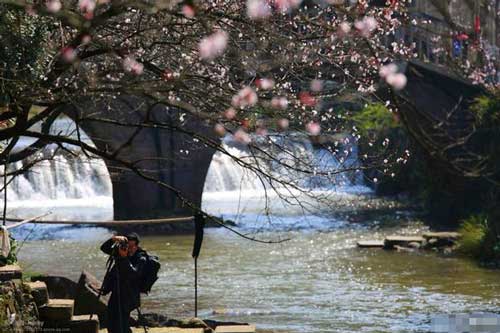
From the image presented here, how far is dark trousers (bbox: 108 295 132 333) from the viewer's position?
41.4 feet

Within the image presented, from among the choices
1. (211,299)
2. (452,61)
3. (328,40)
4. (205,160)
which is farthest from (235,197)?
(328,40)

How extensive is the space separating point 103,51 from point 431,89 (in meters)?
28.4

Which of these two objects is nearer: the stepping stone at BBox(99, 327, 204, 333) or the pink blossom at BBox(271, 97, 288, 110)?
the pink blossom at BBox(271, 97, 288, 110)

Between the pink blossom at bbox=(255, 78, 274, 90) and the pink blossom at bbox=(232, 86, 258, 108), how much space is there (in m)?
0.49

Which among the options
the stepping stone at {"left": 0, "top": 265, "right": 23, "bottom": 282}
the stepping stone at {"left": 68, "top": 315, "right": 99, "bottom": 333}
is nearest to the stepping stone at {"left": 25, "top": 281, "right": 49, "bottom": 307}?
the stepping stone at {"left": 68, "top": 315, "right": 99, "bottom": 333}

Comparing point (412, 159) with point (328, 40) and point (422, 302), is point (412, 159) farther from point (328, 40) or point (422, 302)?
point (328, 40)

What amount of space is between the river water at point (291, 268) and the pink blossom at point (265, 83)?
1.62 metres

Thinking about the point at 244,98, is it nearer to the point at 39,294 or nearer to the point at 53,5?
the point at 53,5

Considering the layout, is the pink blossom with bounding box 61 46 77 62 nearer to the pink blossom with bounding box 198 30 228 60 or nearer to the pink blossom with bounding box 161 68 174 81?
the pink blossom with bounding box 161 68 174 81

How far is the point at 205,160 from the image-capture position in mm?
36469

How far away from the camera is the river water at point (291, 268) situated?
1855cm

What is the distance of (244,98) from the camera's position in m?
11.6

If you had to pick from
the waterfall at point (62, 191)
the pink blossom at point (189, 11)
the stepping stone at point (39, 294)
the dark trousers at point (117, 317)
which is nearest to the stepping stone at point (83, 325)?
the stepping stone at point (39, 294)

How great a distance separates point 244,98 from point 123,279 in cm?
257
